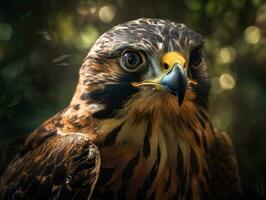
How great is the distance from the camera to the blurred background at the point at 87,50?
120cm

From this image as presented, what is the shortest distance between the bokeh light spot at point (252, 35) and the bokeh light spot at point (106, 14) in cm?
34

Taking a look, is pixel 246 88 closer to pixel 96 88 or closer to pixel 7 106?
pixel 96 88

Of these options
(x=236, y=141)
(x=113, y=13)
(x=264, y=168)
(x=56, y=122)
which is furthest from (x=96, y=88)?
(x=264, y=168)

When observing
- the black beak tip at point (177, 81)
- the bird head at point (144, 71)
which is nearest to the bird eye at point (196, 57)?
the bird head at point (144, 71)

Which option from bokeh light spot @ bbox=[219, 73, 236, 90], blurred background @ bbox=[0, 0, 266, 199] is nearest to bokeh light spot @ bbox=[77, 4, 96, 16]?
blurred background @ bbox=[0, 0, 266, 199]

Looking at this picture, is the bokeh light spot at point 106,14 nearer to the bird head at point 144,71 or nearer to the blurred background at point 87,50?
the blurred background at point 87,50

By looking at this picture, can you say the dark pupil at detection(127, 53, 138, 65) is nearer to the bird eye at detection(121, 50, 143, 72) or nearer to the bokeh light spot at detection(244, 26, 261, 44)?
the bird eye at detection(121, 50, 143, 72)

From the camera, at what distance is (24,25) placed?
3.98ft

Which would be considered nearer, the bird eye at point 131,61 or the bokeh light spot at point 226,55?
the bird eye at point 131,61

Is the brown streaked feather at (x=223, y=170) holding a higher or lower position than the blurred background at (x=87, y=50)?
lower

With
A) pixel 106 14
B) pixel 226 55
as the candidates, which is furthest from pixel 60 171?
pixel 226 55

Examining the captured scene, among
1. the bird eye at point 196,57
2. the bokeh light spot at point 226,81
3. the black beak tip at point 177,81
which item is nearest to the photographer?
the black beak tip at point 177,81

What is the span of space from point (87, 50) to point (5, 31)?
0.64ft

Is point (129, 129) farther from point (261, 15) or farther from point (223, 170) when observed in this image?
point (261, 15)
